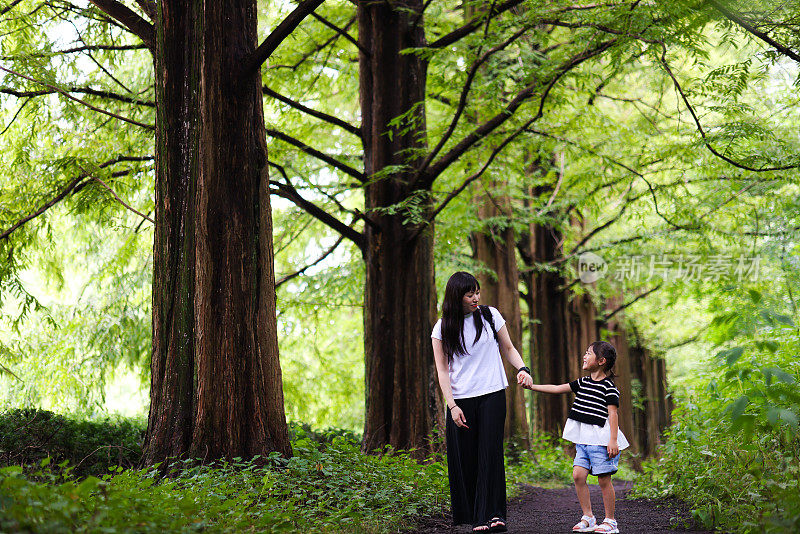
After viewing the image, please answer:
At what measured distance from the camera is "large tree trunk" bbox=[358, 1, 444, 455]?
995cm

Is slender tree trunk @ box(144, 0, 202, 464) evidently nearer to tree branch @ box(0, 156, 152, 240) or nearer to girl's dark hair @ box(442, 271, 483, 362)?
girl's dark hair @ box(442, 271, 483, 362)

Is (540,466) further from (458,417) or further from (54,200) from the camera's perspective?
(54,200)

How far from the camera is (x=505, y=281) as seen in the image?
52.3 feet

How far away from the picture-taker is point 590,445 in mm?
6145

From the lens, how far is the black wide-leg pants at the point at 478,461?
568cm

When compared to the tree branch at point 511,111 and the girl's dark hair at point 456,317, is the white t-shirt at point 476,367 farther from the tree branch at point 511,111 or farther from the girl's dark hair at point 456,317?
the tree branch at point 511,111

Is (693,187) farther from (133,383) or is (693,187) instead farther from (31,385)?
(133,383)

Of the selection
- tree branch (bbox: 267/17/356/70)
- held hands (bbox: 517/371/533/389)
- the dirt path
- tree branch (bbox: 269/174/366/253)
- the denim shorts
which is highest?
tree branch (bbox: 267/17/356/70)

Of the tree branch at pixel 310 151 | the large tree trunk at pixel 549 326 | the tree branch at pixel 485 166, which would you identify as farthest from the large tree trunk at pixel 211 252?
the large tree trunk at pixel 549 326

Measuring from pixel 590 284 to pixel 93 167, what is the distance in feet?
44.7

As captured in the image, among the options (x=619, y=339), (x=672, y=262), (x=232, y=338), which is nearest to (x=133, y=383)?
(x=619, y=339)

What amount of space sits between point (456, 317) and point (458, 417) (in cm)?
80

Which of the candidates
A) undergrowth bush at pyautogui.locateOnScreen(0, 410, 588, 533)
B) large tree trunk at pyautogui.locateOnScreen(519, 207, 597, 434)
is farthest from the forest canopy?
undergrowth bush at pyautogui.locateOnScreen(0, 410, 588, 533)

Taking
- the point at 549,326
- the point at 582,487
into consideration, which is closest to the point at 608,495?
the point at 582,487
